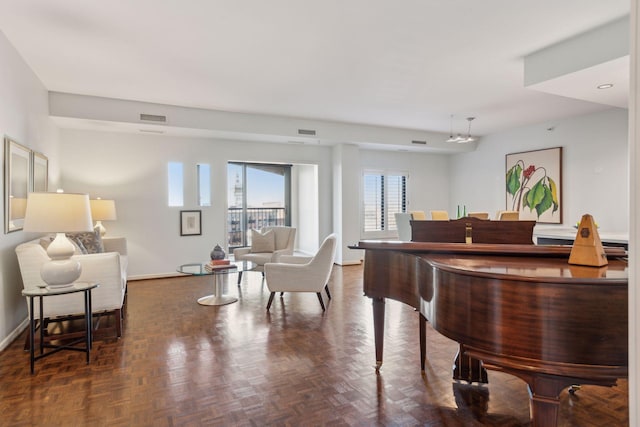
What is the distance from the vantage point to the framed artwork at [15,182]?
343 cm

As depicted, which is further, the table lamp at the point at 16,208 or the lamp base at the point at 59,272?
the table lamp at the point at 16,208

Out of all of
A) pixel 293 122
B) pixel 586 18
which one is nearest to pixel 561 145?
pixel 586 18

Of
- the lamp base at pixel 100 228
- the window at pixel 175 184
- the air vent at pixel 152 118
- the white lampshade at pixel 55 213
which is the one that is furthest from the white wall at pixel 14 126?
the window at pixel 175 184

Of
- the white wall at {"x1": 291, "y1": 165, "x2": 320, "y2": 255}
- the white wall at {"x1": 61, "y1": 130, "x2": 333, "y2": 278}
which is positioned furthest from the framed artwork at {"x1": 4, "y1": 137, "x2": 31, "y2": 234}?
the white wall at {"x1": 291, "y1": 165, "x2": 320, "y2": 255}

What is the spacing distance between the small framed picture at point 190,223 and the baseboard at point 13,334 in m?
2.97

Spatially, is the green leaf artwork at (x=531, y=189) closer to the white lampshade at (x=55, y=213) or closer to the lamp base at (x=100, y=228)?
the white lampshade at (x=55, y=213)

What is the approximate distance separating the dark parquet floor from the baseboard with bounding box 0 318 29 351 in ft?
0.24

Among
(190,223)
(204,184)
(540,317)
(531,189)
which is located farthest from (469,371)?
(531,189)

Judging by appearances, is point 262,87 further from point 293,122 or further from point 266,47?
point 293,122

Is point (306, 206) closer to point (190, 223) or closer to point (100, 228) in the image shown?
point (190, 223)

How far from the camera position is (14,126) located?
369 cm

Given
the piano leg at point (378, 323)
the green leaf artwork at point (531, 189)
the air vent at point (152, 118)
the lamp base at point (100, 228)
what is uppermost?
the air vent at point (152, 118)

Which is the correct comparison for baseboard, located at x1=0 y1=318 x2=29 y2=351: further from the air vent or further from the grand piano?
the grand piano

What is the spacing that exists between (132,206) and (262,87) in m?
3.19
